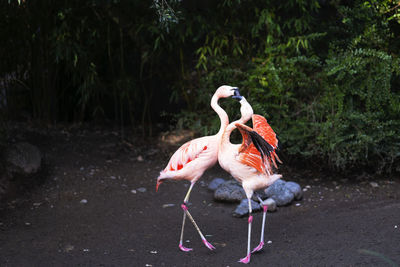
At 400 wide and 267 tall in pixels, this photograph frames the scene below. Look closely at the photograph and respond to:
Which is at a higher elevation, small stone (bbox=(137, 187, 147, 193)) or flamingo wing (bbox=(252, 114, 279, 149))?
flamingo wing (bbox=(252, 114, 279, 149))

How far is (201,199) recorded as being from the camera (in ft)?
15.4

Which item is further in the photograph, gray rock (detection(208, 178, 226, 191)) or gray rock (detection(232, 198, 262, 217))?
gray rock (detection(208, 178, 226, 191))

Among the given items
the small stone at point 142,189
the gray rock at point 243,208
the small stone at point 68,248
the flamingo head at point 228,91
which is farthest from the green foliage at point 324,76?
the small stone at point 68,248

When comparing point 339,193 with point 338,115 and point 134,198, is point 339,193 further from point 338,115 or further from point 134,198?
point 134,198

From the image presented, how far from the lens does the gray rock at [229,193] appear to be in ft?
14.7

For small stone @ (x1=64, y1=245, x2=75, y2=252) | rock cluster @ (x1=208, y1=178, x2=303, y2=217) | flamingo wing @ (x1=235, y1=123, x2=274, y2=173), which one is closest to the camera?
flamingo wing @ (x1=235, y1=123, x2=274, y2=173)

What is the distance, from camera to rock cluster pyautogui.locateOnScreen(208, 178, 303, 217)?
4282 mm

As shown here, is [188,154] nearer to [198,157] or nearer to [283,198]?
[198,157]

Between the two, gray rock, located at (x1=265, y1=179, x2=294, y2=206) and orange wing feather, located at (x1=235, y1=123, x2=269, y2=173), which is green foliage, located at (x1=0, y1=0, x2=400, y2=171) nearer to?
gray rock, located at (x1=265, y1=179, x2=294, y2=206)

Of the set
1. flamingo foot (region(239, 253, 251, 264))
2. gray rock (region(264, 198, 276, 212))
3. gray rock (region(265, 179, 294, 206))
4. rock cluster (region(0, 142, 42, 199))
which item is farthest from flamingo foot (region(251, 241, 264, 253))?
rock cluster (region(0, 142, 42, 199))

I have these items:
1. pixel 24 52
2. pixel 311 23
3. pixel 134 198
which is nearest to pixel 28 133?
pixel 24 52

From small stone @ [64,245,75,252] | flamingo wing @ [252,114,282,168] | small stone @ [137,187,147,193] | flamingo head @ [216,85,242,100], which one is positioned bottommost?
small stone @ [64,245,75,252]

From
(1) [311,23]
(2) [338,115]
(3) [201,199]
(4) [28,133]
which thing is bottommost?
(3) [201,199]

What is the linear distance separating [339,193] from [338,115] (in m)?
0.76
